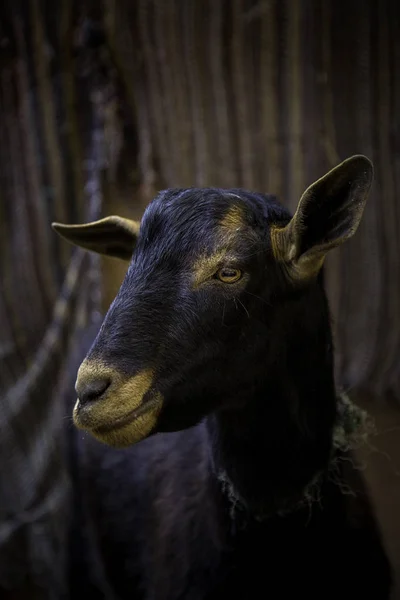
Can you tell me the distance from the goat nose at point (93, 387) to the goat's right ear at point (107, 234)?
619 millimetres

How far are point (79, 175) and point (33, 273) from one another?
0.50m

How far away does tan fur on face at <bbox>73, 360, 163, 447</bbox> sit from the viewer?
1.23m

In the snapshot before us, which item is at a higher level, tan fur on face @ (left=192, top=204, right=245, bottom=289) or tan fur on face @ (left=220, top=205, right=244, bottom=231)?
tan fur on face @ (left=220, top=205, right=244, bottom=231)

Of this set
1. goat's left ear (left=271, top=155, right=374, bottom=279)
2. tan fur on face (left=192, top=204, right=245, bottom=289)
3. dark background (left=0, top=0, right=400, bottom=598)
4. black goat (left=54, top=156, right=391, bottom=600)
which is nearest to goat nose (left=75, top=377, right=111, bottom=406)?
black goat (left=54, top=156, right=391, bottom=600)

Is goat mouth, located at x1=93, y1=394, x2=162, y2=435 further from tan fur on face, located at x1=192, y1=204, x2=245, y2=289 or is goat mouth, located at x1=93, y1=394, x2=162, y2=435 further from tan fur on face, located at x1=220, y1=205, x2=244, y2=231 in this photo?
tan fur on face, located at x1=220, y1=205, x2=244, y2=231

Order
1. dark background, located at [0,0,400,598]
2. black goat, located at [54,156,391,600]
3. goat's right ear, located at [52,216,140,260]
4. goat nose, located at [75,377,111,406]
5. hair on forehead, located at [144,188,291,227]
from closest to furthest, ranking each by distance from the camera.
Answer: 1. goat nose, located at [75,377,111,406]
2. black goat, located at [54,156,391,600]
3. hair on forehead, located at [144,188,291,227]
4. goat's right ear, located at [52,216,140,260]
5. dark background, located at [0,0,400,598]

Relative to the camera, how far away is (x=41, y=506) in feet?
9.39

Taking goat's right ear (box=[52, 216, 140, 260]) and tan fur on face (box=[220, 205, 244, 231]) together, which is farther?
goat's right ear (box=[52, 216, 140, 260])

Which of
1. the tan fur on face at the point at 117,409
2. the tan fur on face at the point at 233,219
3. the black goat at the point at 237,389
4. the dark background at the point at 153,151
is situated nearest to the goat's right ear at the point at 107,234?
the black goat at the point at 237,389

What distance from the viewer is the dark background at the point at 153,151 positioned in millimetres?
2211

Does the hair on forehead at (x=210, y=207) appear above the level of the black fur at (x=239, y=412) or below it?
above

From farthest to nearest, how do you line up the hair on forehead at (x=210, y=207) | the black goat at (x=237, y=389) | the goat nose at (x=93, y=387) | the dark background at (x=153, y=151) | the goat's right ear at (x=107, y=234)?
the dark background at (x=153, y=151) → the goat's right ear at (x=107, y=234) → the hair on forehead at (x=210, y=207) → the black goat at (x=237, y=389) → the goat nose at (x=93, y=387)

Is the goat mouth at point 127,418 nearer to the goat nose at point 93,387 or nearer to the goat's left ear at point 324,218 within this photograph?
the goat nose at point 93,387

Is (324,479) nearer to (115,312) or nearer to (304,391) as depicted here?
(304,391)
